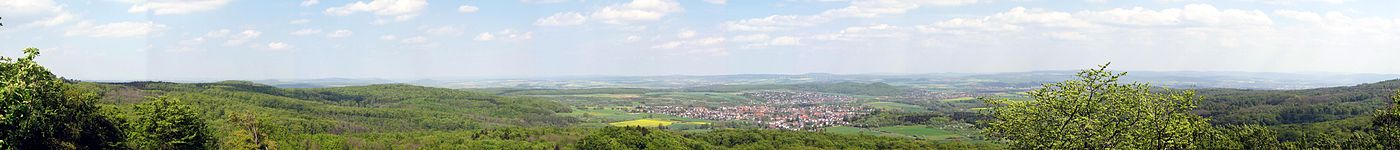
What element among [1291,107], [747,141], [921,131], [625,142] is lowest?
[921,131]

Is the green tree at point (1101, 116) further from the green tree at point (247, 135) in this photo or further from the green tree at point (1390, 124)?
the green tree at point (247, 135)

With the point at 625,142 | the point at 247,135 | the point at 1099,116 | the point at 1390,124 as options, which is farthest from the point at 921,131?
the point at 1099,116

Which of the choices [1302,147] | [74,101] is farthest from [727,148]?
[74,101]

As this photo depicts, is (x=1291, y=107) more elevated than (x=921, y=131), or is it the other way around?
(x=1291, y=107)

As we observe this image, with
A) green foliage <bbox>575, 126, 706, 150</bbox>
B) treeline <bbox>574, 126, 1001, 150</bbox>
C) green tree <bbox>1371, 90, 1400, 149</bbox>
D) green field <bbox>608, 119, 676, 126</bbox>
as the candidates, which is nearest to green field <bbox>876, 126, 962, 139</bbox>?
treeline <bbox>574, 126, 1001, 150</bbox>

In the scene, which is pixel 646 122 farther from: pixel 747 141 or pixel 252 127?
pixel 252 127

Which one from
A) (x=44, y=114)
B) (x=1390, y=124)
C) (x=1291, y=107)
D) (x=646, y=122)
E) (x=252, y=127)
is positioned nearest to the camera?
(x=1390, y=124)

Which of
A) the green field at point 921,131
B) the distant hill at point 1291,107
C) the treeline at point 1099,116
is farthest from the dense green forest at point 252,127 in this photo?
the distant hill at point 1291,107
